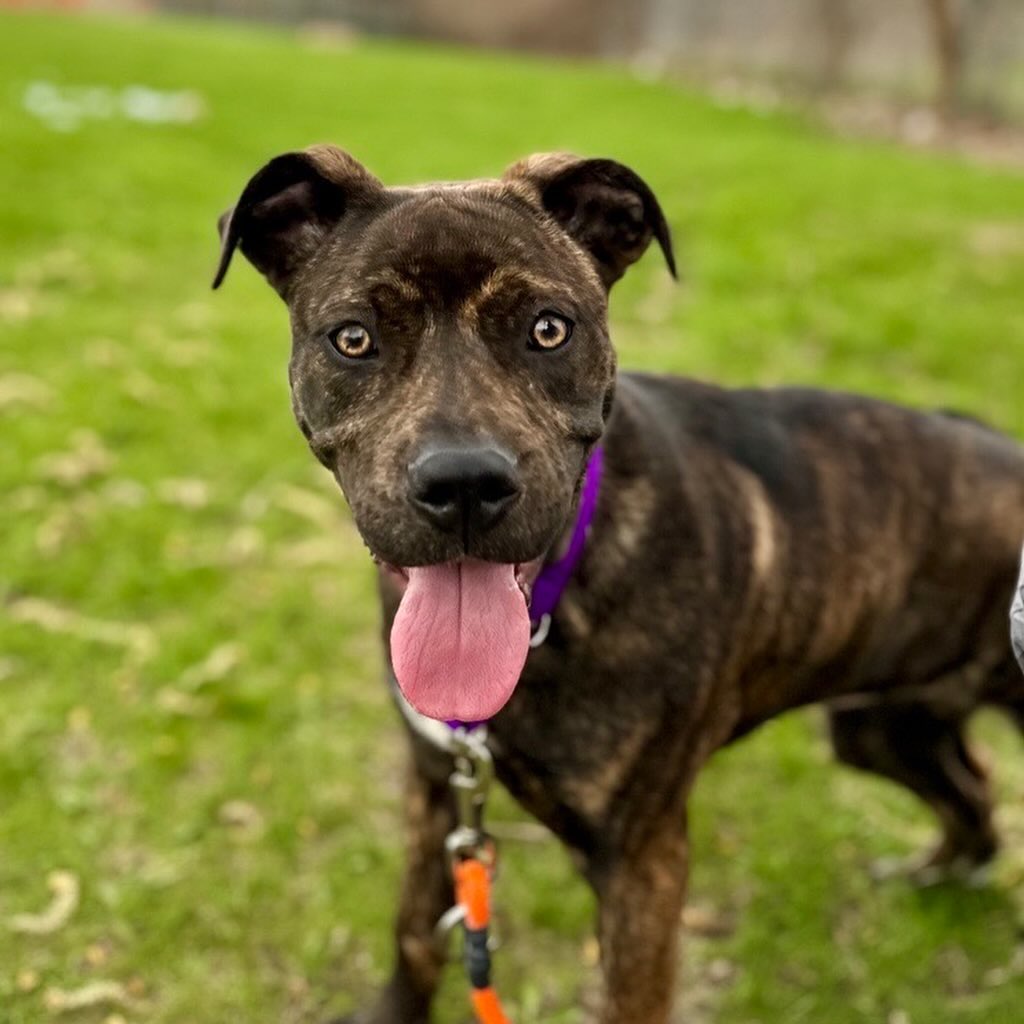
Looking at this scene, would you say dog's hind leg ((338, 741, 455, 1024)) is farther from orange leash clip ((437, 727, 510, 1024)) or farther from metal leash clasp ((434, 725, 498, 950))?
orange leash clip ((437, 727, 510, 1024))

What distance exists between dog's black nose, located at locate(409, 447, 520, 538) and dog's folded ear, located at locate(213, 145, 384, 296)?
0.78 m

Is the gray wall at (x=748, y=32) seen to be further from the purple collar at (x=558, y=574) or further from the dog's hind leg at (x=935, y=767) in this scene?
the purple collar at (x=558, y=574)

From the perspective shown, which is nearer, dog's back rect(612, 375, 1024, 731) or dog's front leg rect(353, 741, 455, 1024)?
dog's back rect(612, 375, 1024, 731)

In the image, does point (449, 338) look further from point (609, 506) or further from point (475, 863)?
point (475, 863)

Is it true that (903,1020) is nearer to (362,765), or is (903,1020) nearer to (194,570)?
(362,765)

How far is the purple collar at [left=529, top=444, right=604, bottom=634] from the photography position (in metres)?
2.65

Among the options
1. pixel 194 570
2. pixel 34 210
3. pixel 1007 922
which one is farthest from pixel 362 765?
pixel 34 210

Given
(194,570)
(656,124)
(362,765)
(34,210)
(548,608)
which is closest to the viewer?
(548,608)

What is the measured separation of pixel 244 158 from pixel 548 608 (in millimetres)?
10833

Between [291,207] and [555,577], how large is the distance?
104 centimetres

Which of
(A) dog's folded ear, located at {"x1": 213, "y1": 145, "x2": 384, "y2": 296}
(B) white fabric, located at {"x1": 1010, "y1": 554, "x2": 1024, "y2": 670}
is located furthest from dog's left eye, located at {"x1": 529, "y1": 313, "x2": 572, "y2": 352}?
(B) white fabric, located at {"x1": 1010, "y1": 554, "x2": 1024, "y2": 670}

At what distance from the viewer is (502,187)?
2744 mm

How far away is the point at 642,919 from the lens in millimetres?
2799

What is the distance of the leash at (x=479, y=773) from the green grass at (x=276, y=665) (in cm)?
72
